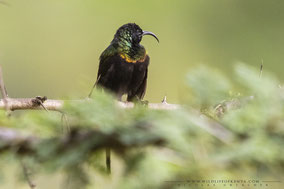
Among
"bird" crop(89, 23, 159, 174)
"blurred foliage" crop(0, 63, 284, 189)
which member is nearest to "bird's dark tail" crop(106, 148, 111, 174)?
"blurred foliage" crop(0, 63, 284, 189)

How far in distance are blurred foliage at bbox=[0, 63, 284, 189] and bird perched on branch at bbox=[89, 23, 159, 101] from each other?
151 inches

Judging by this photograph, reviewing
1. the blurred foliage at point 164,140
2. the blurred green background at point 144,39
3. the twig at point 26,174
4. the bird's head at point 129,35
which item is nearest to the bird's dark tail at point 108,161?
the blurred foliage at point 164,140

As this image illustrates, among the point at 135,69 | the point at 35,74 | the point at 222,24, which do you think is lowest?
the point at 35,74

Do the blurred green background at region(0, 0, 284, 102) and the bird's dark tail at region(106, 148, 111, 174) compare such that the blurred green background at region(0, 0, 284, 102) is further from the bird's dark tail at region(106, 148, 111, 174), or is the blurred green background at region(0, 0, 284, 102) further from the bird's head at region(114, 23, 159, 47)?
the bird's dark tail at region(106, 148, 111, 174)

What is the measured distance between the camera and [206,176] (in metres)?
0.85

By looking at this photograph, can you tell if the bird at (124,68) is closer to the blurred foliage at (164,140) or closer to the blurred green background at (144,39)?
the blurred foliage at (164,140)

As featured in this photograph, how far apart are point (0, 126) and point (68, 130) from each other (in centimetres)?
14

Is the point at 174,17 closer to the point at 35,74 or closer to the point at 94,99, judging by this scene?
the point at 35,74

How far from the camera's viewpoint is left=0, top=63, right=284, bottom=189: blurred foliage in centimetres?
84

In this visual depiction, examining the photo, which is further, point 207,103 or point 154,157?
point 207,103

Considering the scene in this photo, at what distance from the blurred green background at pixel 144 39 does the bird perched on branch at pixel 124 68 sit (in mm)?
7459

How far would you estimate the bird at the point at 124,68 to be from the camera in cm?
489

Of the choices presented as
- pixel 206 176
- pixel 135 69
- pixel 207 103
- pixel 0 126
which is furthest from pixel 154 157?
pixel 135 69

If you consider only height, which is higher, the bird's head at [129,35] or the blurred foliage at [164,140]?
the bird's head at [129,35]
